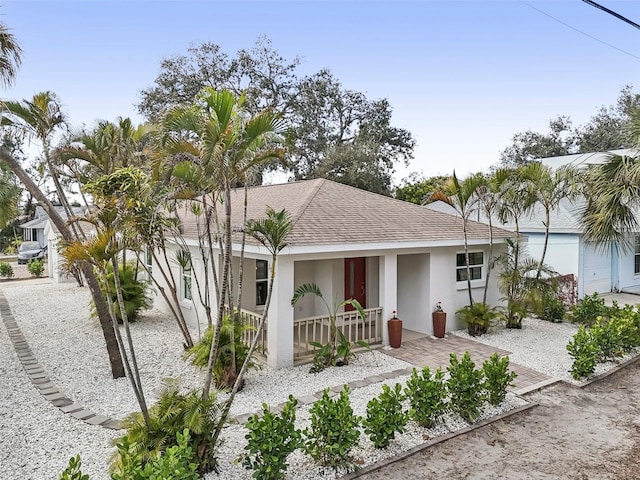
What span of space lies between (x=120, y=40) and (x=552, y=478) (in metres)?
18.4

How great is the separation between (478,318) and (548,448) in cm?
593

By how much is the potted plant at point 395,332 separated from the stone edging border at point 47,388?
6.44 metres

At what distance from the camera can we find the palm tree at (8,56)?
8.70m

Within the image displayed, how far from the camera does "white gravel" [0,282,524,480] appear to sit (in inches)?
227

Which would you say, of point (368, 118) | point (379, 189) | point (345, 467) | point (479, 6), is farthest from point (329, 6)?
point (368, 118)

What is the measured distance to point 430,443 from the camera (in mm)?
6293

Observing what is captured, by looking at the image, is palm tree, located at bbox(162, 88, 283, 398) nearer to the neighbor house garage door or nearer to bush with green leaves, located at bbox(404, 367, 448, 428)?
bush with green leaves, located at bbox(404, 367, 448, 428)

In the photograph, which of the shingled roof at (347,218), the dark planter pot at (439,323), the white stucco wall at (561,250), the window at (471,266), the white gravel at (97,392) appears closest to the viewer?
the white gravel at (97,392)

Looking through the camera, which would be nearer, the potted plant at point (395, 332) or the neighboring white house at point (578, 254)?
the potted plant at point (395, 332)

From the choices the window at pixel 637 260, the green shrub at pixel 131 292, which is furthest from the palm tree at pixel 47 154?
the window at pixel 637 260

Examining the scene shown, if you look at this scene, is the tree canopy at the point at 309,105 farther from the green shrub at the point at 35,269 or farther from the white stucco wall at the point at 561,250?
the white stucco wall at the point at 561,250

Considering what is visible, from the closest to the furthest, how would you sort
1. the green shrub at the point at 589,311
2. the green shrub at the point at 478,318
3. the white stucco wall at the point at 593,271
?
the green shrub at the point at 478,318, the green shrub at the point at 589,311, the white stucco wall at the point at 593,271

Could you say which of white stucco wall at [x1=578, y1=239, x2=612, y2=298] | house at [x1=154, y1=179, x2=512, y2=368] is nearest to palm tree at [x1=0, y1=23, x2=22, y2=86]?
house at [x1=154, y1=179, x2=512, y2=368]

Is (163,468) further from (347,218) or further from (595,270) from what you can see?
(595,270)
